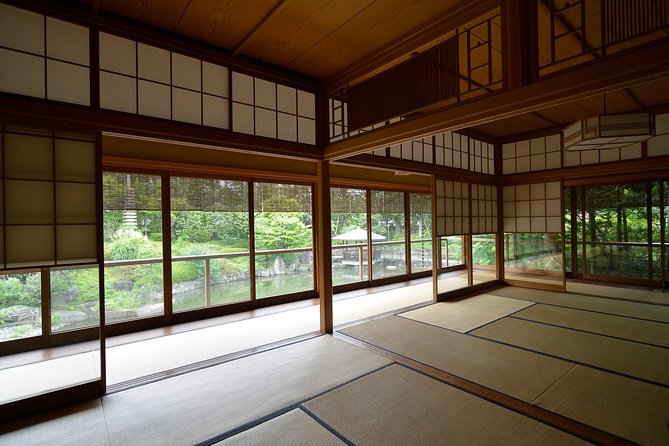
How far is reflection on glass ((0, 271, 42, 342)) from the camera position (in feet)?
11.1

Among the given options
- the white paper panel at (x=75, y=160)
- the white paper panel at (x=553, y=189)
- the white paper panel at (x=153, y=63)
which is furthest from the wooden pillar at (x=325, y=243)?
the white paper panel at (x=553, y=189)

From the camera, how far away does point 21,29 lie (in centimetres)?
234

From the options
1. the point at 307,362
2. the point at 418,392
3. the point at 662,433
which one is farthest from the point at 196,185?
the point at 662,433

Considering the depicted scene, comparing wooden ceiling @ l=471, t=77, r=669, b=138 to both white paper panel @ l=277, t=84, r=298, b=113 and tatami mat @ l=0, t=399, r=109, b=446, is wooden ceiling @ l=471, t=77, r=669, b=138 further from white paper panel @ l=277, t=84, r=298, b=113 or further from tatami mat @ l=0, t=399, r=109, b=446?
tatami mat @ l=0, t=399, r=109, b=446

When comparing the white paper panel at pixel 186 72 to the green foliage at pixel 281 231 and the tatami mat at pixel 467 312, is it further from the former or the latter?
the tatami mat at pixel 467 312

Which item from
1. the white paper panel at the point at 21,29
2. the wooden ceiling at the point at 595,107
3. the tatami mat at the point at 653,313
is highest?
the wooden ceiling at the point at 595,107

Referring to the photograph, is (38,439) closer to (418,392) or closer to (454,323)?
(418,392)

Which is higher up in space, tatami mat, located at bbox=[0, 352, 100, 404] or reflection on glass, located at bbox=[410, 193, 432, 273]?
reflection on glass, located at bbox=[410, 193, 432, 273]

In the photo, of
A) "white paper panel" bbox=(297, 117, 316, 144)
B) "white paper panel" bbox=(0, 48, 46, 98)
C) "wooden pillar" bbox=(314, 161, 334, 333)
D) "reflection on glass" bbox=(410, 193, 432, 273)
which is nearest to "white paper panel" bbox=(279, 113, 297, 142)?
"white paper panel" bbox=(297, 117, 316, 144)

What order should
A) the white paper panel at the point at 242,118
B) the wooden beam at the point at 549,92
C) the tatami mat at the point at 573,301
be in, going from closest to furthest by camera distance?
the wooden beam at the point at 549,92, the white paper panel at the point at 242,118, the tatami mat at the point at 573,301

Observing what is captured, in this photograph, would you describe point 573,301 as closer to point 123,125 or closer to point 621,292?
point 621,292

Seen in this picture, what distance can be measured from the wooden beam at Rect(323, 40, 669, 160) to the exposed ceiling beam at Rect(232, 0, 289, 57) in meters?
1.34

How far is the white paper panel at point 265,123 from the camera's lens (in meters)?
3.50

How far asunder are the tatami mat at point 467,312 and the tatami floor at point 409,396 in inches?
11.5
